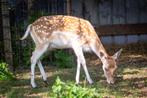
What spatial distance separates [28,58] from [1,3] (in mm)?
1442

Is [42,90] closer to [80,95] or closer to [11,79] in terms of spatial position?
[11,79]

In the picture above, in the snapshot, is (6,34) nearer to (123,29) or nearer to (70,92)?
(123,29)

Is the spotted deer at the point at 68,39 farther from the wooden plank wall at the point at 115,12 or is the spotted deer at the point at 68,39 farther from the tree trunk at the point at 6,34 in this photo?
the wooden plank wall at the point at 115,12

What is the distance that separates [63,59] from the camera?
12.0 m

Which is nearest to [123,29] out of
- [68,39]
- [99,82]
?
[99,82]

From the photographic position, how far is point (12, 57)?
473 inches

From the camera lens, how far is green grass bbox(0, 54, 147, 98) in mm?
8781

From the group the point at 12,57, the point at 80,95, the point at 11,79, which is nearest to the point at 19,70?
the point at 12,57

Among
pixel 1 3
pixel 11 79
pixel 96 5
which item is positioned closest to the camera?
pixel 11 79

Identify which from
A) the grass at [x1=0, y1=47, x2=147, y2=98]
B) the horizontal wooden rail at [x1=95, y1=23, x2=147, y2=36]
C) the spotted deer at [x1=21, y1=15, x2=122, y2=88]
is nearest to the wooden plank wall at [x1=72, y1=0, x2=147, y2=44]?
the horizontal wooden rail at [x1=95, y1=23, x2=147, y2=36]

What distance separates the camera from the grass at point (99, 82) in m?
8.79

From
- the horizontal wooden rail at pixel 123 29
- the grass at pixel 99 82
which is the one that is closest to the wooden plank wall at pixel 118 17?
the horizontal wooden rail at pixel 123 29

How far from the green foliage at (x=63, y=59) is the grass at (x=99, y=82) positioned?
206mm

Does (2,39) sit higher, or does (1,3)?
(1,3)
